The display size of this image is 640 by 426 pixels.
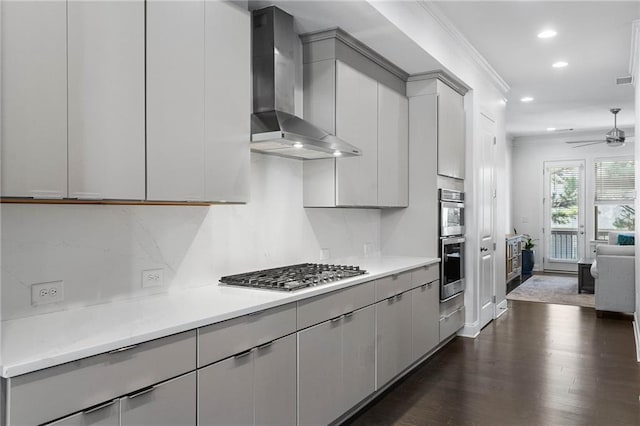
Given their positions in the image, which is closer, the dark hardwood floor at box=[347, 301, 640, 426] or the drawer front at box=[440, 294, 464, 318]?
the dark hardwood floor at box=[347, 301, 640, 426]

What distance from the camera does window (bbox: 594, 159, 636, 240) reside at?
957cm

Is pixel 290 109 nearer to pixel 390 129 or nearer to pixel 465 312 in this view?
pixel 390 129

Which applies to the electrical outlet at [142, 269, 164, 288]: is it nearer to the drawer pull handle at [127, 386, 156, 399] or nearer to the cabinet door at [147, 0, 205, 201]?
the cabinet door at [147, 0, 205, 201]

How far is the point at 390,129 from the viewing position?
4.12 metres

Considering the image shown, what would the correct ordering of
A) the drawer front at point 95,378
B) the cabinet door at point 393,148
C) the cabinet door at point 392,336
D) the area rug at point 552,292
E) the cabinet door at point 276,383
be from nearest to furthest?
the drawer front at point 95,378
the cabinet door at point 276,383
the cabinet door at point 392,336
the cabinet door at point 393,148
the area rug at point 552,292

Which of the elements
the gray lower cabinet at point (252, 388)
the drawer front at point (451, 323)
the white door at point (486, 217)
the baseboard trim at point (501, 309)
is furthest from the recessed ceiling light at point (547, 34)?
the gray lower cabinet at point (252, 388)

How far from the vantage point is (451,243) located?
4.54m

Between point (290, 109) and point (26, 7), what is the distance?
63.4 inches

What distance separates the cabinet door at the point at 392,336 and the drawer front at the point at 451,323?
795mm

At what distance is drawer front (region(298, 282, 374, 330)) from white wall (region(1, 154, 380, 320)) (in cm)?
63

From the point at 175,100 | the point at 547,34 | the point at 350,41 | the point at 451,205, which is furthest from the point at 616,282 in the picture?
the point at 175,100

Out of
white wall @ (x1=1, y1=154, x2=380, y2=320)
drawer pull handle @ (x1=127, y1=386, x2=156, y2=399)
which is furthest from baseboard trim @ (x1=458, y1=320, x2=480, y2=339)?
drawer pull handle @ (x1=127, y1=386, x2=156, y2=399)

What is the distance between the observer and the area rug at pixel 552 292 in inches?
274

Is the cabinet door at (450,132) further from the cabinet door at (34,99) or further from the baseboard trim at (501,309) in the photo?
the cabinet door at (34,99)
